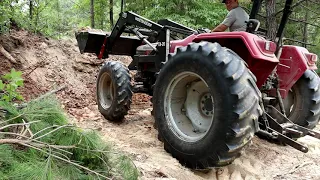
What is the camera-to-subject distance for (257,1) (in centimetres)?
384

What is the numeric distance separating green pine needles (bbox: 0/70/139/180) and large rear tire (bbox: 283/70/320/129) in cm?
275

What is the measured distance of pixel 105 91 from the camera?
549cm

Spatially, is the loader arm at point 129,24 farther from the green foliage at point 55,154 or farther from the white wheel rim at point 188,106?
the green foliage at point 55,154

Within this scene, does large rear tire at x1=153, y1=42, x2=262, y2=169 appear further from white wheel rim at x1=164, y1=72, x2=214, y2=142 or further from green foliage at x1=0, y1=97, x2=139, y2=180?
Answer: green foliage at x1=0, y1=97, x2=139, y2=180

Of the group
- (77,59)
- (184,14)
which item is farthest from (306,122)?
(184,14)

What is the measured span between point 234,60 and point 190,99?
2.92 ft

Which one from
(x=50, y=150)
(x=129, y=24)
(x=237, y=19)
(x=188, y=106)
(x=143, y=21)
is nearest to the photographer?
(x=50, y=150)

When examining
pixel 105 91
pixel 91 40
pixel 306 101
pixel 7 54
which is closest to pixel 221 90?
pixel 306 101

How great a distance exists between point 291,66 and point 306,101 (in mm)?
557

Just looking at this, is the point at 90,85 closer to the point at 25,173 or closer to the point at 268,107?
the point at 268,107

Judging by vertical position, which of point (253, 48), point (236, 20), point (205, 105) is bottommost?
point (205, 105)

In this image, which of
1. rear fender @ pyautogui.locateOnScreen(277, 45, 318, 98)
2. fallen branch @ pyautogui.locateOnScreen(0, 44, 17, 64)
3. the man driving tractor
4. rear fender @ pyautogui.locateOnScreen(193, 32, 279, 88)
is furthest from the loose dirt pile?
the man driving tractor

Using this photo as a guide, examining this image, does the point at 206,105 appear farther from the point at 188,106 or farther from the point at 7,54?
the point at 7,54

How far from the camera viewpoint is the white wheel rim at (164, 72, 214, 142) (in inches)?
134
